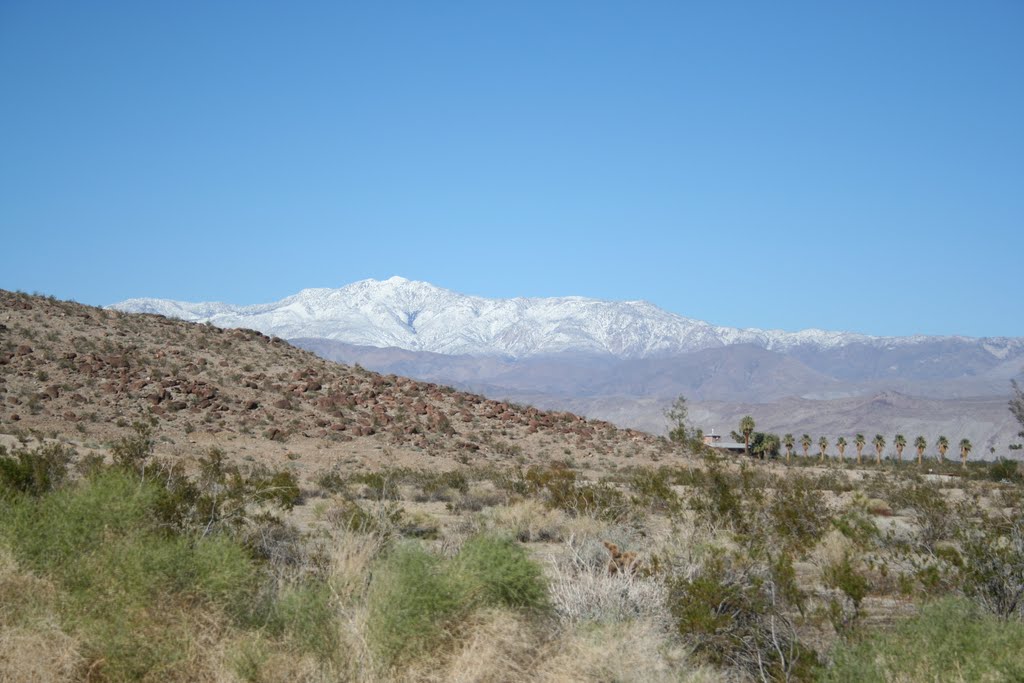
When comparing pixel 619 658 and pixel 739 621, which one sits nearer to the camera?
pixel 619 658

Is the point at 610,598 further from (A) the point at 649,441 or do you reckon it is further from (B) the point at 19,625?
(A) the point at 649,441

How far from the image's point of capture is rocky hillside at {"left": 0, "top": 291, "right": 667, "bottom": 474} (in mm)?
37125

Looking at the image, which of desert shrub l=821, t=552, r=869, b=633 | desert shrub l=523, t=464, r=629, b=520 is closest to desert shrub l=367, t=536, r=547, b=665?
desert shrub l=821, t=552, r=869, b=633

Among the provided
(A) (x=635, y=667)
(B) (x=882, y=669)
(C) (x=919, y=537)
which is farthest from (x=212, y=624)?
(C) (x=919, y=537)

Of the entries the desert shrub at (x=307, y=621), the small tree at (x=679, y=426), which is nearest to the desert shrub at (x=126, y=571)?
the desert shrub at (x=307, y=621)

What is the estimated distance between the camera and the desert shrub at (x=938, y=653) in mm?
7484

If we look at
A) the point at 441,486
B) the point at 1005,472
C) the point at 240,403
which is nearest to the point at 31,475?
the point at 441,486

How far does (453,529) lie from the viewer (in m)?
15.1

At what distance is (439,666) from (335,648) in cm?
97

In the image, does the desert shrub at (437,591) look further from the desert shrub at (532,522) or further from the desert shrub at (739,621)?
the desert shrub at (532,522)

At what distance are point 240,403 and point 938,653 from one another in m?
38.6

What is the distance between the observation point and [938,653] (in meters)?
7.83

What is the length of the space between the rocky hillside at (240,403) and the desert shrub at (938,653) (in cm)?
2562

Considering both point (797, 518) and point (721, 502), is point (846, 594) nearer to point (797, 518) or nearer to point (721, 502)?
point (721, 502)
